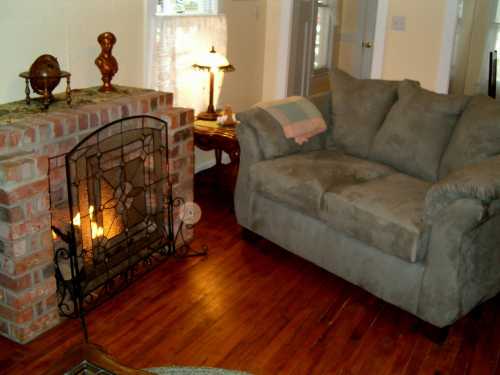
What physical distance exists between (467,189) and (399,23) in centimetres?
270

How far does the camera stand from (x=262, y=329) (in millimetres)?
2436

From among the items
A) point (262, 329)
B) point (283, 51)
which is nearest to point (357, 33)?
point (283, 51)

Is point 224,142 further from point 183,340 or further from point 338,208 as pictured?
point 183,340

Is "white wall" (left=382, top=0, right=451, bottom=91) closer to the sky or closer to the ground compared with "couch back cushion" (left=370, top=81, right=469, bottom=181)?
closer to the sky

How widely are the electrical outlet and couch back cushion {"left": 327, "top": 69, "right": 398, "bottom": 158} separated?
1.37 m

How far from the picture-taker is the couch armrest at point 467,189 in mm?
2127

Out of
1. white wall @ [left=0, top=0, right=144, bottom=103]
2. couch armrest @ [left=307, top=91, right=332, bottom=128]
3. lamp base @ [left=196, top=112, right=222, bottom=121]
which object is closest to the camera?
white wall @ [left=0, top=0, right=144, bottom=103]

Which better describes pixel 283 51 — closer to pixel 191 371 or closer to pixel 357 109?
pixel 357 109

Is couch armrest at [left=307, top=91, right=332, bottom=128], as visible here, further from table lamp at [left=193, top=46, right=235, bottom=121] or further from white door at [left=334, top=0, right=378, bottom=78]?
white door at [left=334, top=0, right=378, bottom=78]

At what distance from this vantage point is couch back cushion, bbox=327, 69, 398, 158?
3.20 meters

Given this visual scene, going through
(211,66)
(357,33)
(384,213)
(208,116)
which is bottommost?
(384,213)

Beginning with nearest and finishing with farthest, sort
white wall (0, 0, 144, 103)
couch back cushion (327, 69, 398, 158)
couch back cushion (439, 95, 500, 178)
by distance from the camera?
white wall (0, 0, 144, 103) → couch back cushion (439, 95, 500, 178) → couch back cushion (327, 69, 398, 158)

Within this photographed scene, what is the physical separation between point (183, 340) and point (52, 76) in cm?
127

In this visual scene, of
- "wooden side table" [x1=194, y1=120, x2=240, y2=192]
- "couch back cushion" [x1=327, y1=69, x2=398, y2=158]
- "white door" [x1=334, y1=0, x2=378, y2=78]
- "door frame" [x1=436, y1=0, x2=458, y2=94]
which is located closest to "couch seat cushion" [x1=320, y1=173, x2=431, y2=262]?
"couch back cushion" [x1=327, y1=69, x2=398, y2=158]
